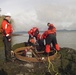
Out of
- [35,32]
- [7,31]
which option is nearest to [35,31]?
[35,32]

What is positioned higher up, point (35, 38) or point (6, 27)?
point (6, 27)

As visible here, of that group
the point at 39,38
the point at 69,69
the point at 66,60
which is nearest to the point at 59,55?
the point at 66,60

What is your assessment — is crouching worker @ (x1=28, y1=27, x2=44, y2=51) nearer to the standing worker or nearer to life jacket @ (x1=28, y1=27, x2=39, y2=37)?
life jacket @ (x1=28, y1=27, x2=39, y2=37)

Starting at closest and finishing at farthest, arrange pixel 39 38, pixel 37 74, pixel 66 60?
pixel 37 74, pixel 66 60, pixel 39 38

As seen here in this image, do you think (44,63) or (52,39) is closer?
(44,63)

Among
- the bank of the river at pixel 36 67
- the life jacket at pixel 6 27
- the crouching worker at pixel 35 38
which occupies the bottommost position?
the bank of the river at pixel 36 67

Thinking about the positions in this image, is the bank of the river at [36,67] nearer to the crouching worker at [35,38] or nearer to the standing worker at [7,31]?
the standing worker at [7,31]

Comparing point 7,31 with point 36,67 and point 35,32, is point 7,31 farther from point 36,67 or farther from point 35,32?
point 35,32

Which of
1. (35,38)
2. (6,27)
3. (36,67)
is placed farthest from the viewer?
(35,38)

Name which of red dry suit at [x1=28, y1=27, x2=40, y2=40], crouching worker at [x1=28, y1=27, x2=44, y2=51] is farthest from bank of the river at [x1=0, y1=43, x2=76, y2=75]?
red dry suit at [x1=28, y1=27, x2=40, y2=40]

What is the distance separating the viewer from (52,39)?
14.5 meters

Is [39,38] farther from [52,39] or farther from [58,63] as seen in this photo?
Answer: [58,63]

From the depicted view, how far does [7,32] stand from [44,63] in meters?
2.68

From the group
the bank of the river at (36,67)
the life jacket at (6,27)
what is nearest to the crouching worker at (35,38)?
the bank of the river at (36,67)
